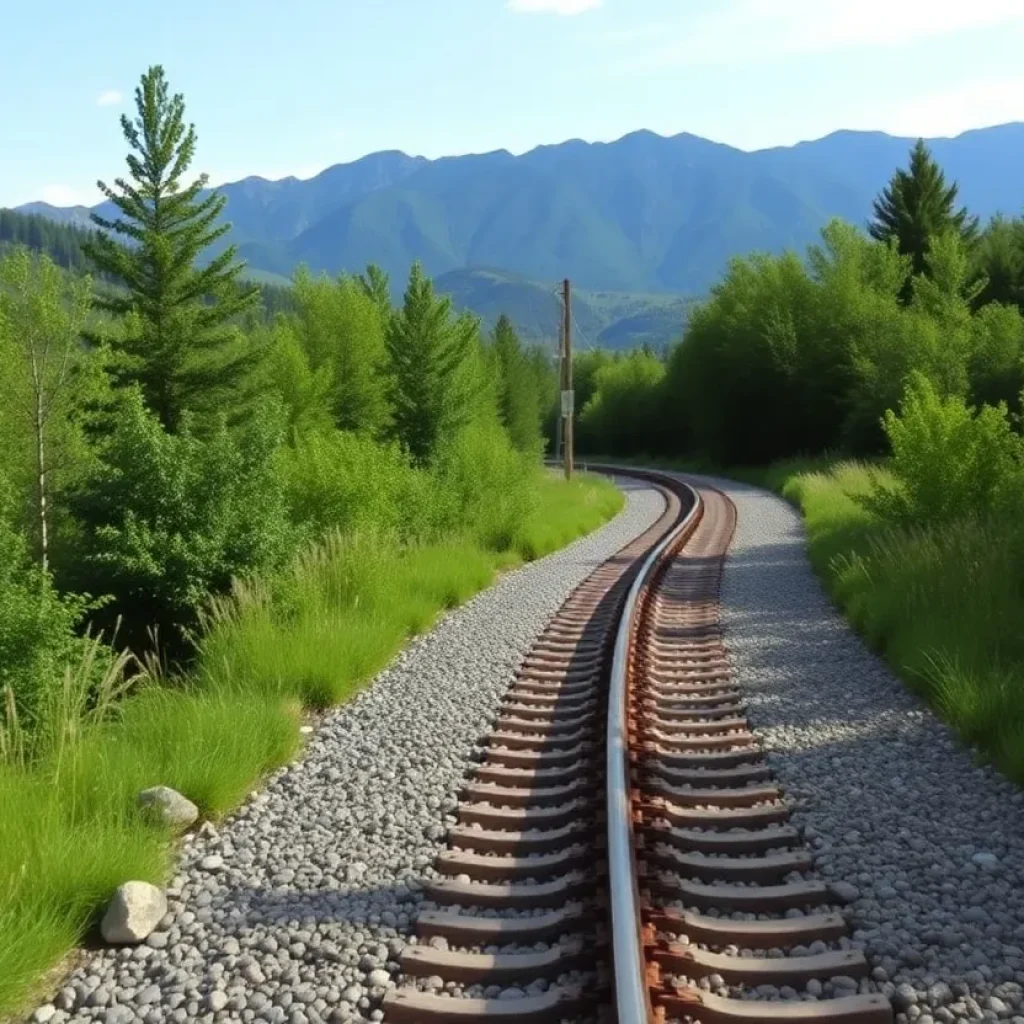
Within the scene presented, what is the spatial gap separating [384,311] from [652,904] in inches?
1719

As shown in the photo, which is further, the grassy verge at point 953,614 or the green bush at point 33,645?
the green bush at point 33,645

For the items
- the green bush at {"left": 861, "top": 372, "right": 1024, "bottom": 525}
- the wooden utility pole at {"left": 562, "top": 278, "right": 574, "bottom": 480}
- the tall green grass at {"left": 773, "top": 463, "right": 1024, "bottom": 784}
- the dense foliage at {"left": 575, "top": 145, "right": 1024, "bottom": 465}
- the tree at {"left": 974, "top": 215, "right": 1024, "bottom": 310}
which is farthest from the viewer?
the tree at {"left": 974, "top": 215, "right": 1024, "bottom": 310}

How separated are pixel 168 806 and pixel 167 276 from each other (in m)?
20.9

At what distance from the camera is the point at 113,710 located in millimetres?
8711

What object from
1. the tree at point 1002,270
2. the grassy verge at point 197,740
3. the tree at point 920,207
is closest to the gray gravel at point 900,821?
the grassy verge at point 197,740

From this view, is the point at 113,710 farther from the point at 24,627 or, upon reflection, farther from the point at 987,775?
the point at 987,775

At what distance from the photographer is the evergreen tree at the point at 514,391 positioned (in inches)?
2432

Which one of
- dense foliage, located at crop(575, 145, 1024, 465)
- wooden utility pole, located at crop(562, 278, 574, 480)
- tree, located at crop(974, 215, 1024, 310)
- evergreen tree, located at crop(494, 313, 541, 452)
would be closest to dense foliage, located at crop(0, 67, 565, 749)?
wooden utility pole, located at crop(562, 278, 574, 480)

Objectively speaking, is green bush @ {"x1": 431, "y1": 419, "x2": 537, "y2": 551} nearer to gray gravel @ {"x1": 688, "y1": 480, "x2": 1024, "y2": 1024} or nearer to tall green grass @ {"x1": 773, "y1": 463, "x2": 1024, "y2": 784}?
tall green grass @ {"x1": 773, "y1": 463, "x2": 1024, "y2": 784}

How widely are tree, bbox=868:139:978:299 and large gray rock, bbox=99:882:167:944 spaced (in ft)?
159

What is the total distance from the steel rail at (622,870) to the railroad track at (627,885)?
10 millimetres

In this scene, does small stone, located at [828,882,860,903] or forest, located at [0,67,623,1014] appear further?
forest, located at [0,67,623,1014]

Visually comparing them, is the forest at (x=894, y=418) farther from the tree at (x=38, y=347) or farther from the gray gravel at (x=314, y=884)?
the tree at (x=38, y=347)

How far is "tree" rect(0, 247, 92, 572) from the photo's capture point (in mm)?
24047
